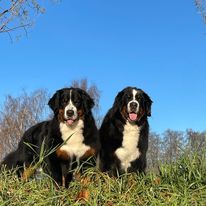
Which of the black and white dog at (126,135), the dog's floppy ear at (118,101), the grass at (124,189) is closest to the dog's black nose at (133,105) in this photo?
the black and white dog at (126,135)

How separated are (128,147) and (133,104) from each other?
0.89 metres

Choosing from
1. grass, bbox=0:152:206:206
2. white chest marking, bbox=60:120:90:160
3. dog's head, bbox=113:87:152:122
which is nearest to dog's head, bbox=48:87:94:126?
white chest marking, bbox=60:120:90:160

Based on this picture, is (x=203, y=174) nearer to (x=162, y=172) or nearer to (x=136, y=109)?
(x=162, y=172)

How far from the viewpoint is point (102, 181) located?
4469 millimetres

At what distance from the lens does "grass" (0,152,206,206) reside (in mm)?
3689

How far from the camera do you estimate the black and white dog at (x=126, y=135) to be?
8719mm

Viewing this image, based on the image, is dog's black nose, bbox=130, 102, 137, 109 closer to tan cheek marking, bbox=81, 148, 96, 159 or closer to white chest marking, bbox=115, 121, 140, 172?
white chest marking, bbox=115, 121, 140, 172

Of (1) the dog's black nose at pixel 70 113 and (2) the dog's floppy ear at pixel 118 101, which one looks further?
(2) the dog's floppy ear at pixel 118 101

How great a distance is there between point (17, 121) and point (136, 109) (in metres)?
26.2

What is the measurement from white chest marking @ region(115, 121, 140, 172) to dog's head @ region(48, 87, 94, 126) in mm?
1100

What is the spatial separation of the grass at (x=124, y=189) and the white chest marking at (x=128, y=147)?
402 cm

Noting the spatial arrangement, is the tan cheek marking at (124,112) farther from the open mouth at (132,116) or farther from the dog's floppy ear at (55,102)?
the dog's floppy ear at (55,102)

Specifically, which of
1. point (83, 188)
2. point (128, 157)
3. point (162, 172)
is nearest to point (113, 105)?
point (128, 157)

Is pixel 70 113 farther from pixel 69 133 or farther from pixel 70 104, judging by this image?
pixel 69 133
